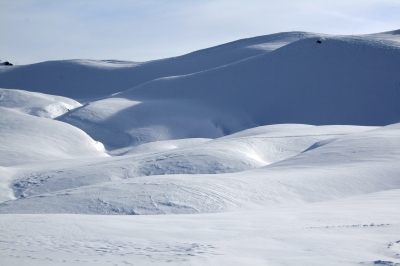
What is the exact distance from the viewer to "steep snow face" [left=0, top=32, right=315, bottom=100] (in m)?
49.7

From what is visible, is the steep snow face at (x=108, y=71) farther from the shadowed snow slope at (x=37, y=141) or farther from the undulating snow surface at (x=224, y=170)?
the shadowed snow slope at (x=37, y=141)

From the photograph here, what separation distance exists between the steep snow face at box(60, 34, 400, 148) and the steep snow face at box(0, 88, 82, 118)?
1.95 m

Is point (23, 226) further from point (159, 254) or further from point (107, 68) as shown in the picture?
point (107, 68)

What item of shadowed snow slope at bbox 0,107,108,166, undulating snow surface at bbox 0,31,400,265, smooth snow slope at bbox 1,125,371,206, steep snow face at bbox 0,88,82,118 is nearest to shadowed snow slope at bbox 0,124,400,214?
undulating snow surface at bbox 0,31,400,265

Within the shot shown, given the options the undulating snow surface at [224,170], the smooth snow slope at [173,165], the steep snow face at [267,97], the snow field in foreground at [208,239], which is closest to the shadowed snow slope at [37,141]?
the undulating snow surface at [224,170]

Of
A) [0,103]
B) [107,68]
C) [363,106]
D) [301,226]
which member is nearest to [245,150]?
[301,226]

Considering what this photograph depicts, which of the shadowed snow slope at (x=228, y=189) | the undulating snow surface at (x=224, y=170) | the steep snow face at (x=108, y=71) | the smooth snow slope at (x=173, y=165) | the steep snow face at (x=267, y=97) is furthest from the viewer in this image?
the steep snow face at (x=108, y=71)

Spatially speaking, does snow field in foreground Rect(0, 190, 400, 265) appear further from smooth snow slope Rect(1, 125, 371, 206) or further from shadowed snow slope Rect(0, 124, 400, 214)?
smooth snow slope Rect(1, 125, 371, 206)

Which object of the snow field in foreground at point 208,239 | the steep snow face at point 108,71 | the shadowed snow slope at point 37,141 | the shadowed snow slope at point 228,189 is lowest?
the shadowed snow slope at point 228,189

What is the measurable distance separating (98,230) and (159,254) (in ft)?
3.99

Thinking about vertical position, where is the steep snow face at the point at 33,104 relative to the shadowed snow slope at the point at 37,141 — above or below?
above

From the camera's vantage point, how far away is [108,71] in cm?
5334

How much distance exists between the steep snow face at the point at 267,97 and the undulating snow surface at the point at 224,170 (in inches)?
4.6

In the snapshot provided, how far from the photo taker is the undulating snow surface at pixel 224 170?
15.2 feet
